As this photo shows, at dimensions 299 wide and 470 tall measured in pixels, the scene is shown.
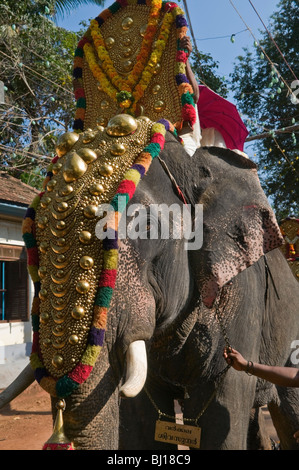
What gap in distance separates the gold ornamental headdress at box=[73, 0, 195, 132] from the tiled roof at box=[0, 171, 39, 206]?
486 cm

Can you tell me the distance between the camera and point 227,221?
2088mm

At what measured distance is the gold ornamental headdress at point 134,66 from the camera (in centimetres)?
254

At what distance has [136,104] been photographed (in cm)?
261

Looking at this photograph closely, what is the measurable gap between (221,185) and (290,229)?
2.19 metres

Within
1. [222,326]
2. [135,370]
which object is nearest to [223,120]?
[222,326]

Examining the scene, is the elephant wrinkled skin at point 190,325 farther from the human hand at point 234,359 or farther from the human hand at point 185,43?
the human hand at point 185,43

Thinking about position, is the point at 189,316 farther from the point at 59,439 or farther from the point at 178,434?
the point at 59,439

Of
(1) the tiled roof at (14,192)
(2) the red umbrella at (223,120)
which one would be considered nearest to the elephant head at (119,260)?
(2) the red umbrella at (223,120)

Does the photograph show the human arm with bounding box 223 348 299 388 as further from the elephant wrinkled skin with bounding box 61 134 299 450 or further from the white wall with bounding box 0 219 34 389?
the white wall with bounding box 0 219 34 389

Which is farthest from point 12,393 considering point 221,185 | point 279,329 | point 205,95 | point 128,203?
point 205,95

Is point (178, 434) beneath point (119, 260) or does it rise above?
beneath

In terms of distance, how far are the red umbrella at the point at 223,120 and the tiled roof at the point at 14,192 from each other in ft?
14.5

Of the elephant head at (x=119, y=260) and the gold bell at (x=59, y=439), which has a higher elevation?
the elephant head at (x=119, y=260)

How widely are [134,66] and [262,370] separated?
1649 millimetres
